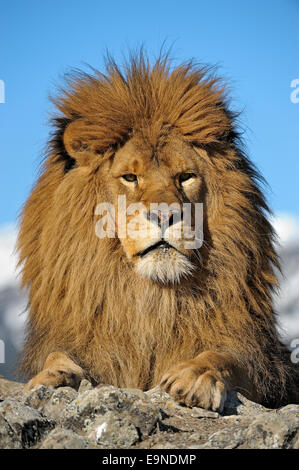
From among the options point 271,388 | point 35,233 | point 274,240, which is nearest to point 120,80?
point 35,233

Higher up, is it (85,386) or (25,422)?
(25,422)

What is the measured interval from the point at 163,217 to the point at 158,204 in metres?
0.15

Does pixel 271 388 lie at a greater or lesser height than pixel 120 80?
lesser

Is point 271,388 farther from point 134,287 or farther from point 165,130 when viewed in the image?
point 165,130

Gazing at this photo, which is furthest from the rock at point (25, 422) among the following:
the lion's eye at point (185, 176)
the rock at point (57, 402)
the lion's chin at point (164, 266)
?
the lion's eye at point (185, 176)

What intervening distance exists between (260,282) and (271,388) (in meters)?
0.64

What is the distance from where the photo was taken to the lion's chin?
13.5ft

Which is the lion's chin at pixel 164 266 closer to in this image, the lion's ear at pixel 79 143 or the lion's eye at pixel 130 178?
the lion's eye at pixel 130 178

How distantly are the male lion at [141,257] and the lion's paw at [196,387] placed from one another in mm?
295

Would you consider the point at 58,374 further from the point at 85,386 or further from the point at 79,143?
the point at 79,143

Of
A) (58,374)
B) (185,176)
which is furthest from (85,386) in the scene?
(185,176)

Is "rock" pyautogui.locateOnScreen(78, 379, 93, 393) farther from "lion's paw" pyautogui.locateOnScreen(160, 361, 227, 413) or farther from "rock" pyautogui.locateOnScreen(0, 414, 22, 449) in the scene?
"rock" pyautogui.locateOnScreen(0, 414, 22, 449)

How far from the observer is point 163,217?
406 cm
